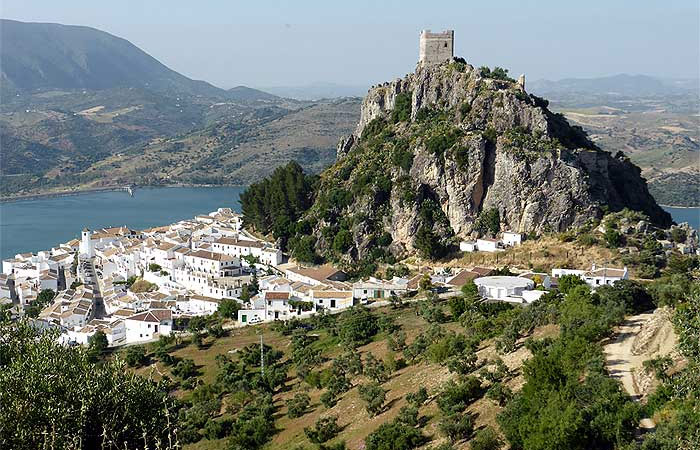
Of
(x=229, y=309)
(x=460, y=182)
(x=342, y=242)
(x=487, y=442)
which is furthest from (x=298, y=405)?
(x=460, y=182)

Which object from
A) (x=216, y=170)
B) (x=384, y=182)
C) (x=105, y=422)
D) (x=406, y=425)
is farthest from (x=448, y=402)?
(x=216, y=170)

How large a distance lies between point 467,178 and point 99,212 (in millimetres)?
53360

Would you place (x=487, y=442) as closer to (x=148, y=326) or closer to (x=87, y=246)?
(x=148, y=326)

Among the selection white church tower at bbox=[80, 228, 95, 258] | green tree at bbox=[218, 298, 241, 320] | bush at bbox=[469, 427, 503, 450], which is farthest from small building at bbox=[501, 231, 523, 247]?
white church tower at bbox=[80, 228, 95, 258]

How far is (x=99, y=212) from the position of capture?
249 feet

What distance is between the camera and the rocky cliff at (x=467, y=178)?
3086cm

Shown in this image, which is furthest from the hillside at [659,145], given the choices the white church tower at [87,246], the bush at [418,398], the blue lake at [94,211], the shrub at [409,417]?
the shrub at [409,417]

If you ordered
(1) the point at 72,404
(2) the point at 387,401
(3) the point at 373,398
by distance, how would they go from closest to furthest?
(1) the point at 72,404
(3) the point at 373,398
(2) the point at 387,401

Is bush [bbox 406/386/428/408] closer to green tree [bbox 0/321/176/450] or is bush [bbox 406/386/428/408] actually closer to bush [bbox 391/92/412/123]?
green tree [bbox 0/321/176/450]

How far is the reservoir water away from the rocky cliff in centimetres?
2122

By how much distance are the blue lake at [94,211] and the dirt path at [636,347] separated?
150ft

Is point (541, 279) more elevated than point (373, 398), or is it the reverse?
point (541, 279)

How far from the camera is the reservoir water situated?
60219 mm

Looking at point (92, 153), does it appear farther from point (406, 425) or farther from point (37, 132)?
point (406, 425)
